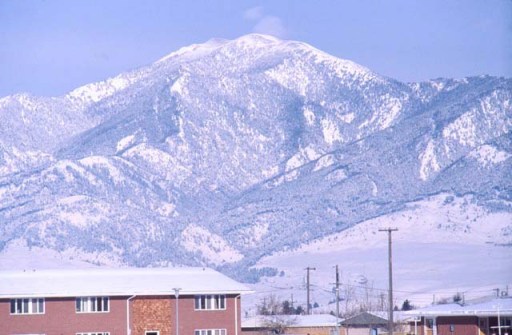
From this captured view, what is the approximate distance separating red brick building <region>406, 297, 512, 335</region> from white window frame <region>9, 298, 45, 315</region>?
82.4 ft

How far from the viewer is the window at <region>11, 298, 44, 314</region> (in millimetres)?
95438

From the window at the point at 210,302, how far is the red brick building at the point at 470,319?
13.5 m

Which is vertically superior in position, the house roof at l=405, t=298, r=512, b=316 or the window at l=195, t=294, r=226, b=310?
the window at l=195, t=294, r=226, b=310

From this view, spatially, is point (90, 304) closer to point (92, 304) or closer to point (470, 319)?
point (92, 304)

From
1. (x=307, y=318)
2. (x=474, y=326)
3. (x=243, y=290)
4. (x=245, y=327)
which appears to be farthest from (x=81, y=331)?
(x=307, y=318)

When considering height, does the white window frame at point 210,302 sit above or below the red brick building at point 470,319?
above

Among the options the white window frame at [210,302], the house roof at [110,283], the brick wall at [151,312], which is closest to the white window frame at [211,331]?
the white window frame at [210,302]

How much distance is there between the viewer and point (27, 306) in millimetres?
95750

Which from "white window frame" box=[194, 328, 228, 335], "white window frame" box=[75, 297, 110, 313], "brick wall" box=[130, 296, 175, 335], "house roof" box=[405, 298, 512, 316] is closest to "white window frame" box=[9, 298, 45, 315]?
"white window frame" box=[75, 297, 110, 313]

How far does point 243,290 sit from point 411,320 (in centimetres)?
3362

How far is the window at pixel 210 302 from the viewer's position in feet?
321

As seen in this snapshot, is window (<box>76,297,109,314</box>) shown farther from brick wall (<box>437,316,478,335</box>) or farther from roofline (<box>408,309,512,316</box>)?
brick wall (<box>437,316,478,335</box>)

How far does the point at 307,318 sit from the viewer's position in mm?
142750

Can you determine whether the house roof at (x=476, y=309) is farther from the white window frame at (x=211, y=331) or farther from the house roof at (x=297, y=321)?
the house roof at (x=297, y=321)
